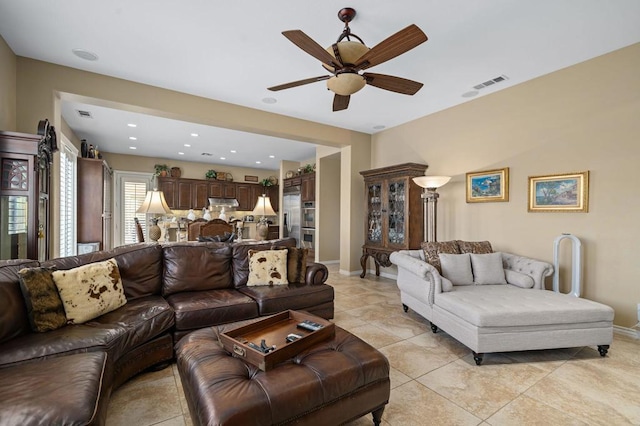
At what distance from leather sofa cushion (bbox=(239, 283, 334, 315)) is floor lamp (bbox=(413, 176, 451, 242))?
200 cm

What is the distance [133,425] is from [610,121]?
4.83 m

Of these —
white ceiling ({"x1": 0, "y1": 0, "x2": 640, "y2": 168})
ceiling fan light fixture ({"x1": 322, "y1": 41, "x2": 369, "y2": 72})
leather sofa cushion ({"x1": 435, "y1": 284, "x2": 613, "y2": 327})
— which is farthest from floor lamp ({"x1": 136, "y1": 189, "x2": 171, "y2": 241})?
leather sofa cushion ({"x1": 435, "y1": 284, "x2": 613, "y2": 327})

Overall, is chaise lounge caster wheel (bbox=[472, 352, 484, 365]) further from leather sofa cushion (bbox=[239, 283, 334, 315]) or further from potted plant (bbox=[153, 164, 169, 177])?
potted plant (bbox=[153, 164, 169, 177])

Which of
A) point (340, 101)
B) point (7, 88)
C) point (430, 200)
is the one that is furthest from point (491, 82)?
point (7, 88)

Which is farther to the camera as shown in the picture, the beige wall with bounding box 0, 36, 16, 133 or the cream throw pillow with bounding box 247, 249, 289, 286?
the cream throw pillow with bounding box 247, 249, 289, 286

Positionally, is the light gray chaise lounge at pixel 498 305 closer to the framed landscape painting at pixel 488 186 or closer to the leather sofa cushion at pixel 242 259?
the framed landscape painting at pixel 488 186

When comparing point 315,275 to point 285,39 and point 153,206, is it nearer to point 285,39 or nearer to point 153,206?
point 153,206

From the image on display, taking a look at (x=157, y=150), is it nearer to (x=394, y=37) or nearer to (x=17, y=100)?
(x=17, y=100)

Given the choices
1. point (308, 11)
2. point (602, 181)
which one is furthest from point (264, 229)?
point (602, 181)

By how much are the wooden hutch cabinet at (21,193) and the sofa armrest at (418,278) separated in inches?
138

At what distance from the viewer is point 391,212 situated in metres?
5.02

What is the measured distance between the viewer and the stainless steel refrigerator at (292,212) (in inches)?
312

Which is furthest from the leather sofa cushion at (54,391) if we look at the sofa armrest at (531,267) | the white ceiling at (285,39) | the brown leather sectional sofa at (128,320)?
the sofa armrest at (531,267)

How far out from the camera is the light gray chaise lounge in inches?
94.4
